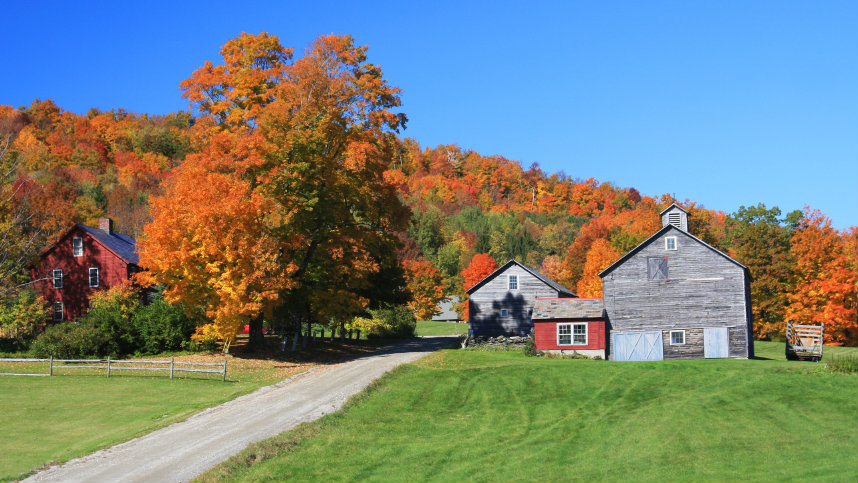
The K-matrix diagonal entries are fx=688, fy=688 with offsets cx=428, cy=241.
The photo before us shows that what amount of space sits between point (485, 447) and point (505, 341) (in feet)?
111

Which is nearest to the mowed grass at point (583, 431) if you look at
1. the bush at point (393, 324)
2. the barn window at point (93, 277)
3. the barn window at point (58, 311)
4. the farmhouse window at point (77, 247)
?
the bush at point (393, 324)

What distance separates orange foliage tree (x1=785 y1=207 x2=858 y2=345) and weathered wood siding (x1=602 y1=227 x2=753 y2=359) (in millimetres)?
24478

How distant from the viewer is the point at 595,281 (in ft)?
255

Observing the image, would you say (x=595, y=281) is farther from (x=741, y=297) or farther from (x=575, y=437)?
(x=575, y=437)

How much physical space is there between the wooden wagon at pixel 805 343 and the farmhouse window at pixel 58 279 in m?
52.9

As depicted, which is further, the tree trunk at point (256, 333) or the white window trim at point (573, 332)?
the white window trim at point (573, 332)

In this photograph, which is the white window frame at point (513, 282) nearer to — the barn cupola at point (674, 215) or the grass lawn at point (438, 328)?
the barn cupola at point (674, 215)

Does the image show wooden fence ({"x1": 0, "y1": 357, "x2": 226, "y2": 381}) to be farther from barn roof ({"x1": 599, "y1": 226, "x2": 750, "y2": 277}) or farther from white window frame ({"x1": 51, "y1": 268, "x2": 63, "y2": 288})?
barn roof ({"x1": 599, "y1": 226, "x2": 750, "y2": 277})

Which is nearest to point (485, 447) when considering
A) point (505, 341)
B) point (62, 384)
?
point (62, 384)

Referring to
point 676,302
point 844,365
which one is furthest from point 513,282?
point 844,365

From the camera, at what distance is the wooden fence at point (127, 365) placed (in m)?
33.8

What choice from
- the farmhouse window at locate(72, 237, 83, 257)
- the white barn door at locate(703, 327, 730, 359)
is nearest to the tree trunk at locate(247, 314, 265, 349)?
the farmhouse window at locate(72, 237, 83, 257)

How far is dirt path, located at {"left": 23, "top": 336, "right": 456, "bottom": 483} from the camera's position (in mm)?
17219

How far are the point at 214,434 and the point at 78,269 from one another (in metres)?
40.1
